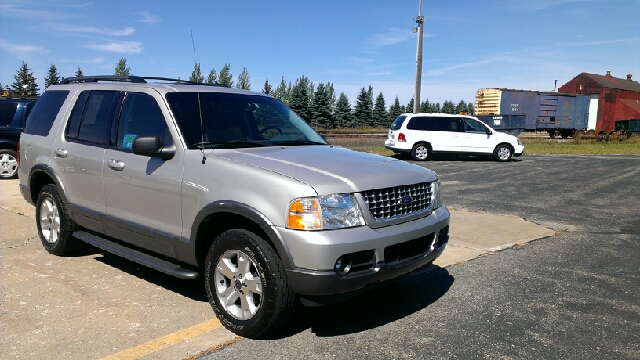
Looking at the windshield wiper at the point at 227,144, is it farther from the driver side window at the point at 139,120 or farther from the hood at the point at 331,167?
the driver side window at the point at 139,120

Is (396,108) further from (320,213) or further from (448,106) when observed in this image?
(320,213)

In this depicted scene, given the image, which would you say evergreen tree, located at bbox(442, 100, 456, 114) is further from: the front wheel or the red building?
the front wheel

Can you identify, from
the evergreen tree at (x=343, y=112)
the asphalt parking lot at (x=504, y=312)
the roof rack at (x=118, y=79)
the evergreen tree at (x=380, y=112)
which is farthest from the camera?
the evergreen tree at (x=380, y=112)

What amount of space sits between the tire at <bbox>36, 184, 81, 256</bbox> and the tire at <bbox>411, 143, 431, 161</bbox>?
15.9m

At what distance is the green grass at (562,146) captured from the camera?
2530 cm

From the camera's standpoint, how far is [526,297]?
4.70 metres

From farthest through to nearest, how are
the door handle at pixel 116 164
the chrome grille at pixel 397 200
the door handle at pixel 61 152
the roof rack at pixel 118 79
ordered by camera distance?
the door handle at pixel 61 152, the roof rack at pixel 118 79, the door handle at pixel 116 164, the chrome grille at pixel 397 200

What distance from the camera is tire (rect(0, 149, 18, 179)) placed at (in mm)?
11727

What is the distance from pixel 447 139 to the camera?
66.5 ft

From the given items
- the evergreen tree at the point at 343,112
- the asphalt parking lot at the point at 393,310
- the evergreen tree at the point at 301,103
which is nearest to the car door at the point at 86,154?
the asphalt parking lot at the point at 393,310

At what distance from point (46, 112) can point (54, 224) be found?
1291 millimetres

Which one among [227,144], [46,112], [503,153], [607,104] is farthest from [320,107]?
[227,144]

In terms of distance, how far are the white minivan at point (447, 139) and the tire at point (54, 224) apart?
15.7 m

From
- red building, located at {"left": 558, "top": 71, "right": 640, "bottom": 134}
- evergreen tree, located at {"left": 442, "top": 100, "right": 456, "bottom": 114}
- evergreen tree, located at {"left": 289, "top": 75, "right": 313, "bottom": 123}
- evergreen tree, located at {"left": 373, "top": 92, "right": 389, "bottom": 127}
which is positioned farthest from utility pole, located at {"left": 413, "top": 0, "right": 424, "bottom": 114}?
evergreen tree, located at {"left": 442, "top": 100, "right": 456, "bottom": 114}
